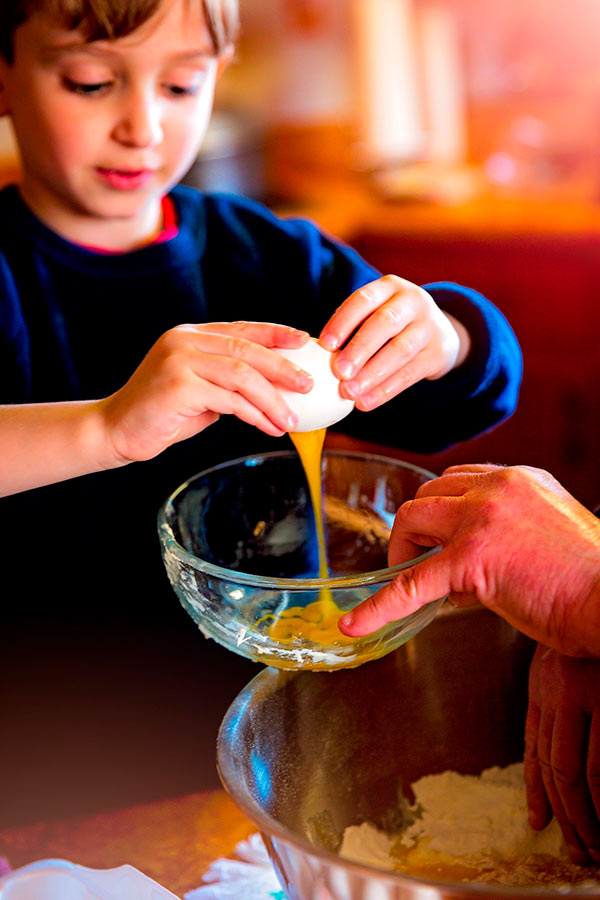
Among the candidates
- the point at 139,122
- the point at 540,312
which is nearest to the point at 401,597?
the point at 139,122

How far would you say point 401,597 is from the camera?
2.14ft

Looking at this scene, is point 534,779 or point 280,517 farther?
point 280,517

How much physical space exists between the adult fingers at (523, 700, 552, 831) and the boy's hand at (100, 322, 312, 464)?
0.26 meters

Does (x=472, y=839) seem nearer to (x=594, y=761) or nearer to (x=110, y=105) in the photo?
(x=594, y=761)

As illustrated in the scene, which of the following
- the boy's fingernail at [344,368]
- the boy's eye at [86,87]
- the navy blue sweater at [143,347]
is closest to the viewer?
the boy's fingernail at [344,368]

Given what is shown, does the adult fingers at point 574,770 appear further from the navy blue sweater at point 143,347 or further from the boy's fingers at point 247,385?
the navy blue sweater at point 143,347

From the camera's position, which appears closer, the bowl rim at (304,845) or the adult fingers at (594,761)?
the bowl rim at (304,845)

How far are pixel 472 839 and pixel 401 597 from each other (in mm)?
179

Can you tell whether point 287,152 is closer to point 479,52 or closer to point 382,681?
point 479,52

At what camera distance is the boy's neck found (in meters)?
1.09

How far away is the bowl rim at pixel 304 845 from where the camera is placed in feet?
1.55

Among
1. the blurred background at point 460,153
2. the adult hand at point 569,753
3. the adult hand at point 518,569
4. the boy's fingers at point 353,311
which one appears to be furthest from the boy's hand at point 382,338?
the blurred background at point 460,153

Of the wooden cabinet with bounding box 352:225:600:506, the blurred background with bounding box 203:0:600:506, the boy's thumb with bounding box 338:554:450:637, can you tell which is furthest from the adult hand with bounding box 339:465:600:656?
the wooden cabinet with bounding box 352:225:600:506

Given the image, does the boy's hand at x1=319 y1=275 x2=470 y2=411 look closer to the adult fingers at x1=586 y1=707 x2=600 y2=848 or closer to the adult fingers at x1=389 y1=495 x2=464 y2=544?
the adult fingers at x1=389 y1=495 x2=464 y2=544
